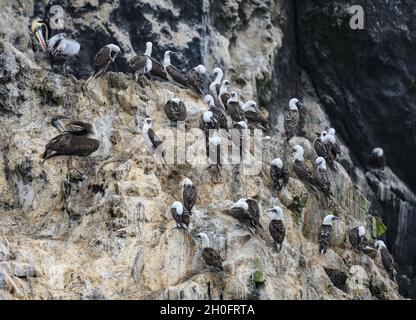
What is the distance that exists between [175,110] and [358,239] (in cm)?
445

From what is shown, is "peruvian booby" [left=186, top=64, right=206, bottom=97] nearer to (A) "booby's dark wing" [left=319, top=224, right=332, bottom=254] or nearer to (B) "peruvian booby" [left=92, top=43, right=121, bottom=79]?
(B) "peruvian booby" [left=92, top=43, right=121, bottom=79]

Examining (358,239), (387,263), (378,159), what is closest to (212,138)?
(358,239)

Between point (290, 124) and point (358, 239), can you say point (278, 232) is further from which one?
point (290, 124)

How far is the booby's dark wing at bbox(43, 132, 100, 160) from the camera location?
2225 centimetres

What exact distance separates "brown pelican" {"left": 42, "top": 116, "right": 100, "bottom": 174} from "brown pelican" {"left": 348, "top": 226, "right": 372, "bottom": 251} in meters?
5.50

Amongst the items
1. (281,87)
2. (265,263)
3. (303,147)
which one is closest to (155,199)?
(265,263)

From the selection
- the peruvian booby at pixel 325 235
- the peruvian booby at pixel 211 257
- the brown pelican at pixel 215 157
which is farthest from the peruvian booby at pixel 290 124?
the peruvian booby at pixel 211 257

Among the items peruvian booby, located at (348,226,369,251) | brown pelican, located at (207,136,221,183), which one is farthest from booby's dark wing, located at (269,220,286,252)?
peruvian booby, located at (348,226,369,251)

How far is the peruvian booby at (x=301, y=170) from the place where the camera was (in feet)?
79.7

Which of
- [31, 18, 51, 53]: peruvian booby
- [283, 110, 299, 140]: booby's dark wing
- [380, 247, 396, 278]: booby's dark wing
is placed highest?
[31, 18, 51, 53]: peruvian booby

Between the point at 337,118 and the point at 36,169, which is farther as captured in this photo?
the point at 337,118

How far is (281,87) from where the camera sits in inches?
1245

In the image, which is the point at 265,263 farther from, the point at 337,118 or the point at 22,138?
the point at 337,118

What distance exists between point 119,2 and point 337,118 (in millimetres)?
7097
